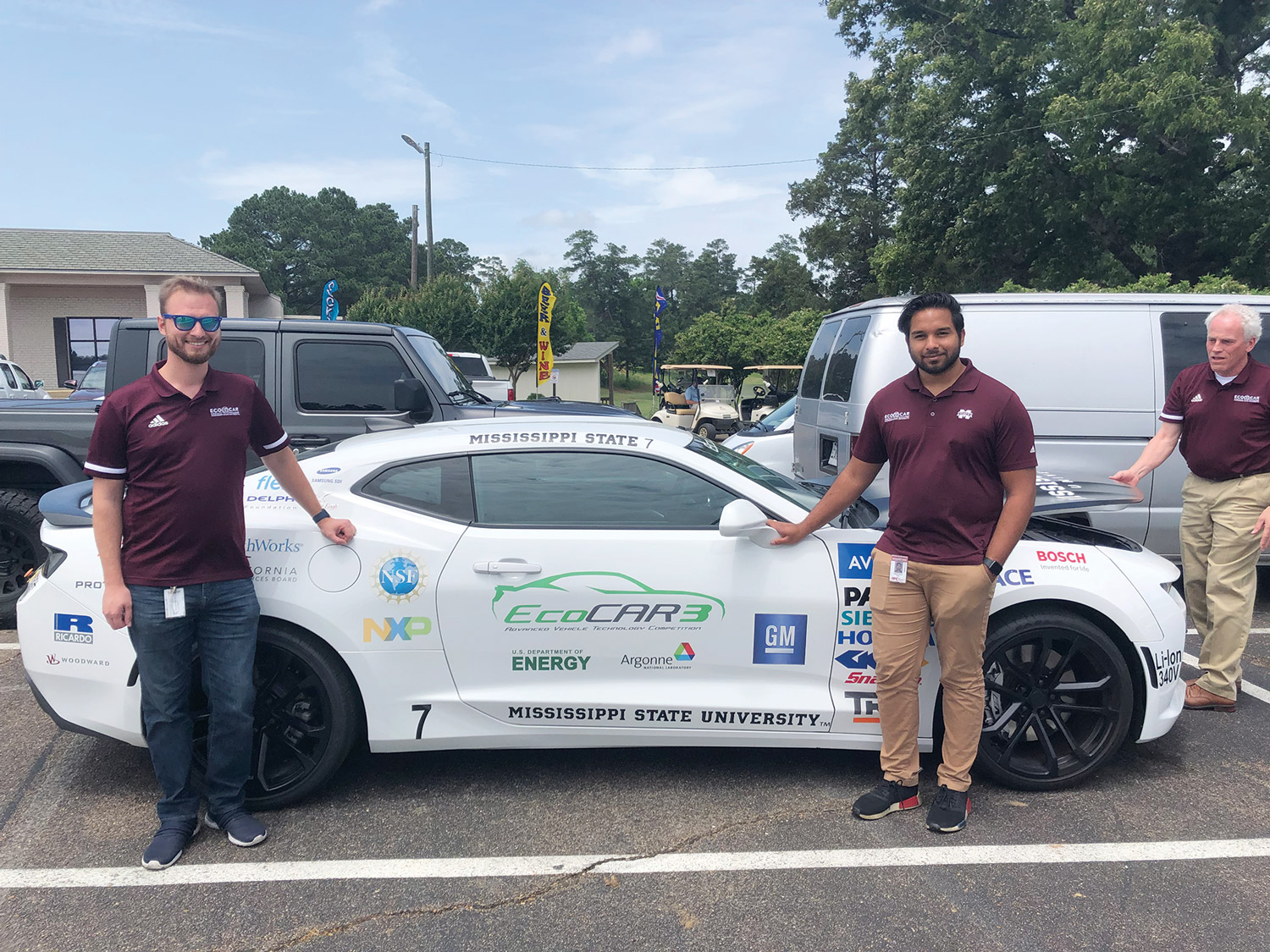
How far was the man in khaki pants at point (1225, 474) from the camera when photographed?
4.32 m

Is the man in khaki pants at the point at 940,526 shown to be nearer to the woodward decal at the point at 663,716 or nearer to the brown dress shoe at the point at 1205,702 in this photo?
the woodward decal at the point at 663,716

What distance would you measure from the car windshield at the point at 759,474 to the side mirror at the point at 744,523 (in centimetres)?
29

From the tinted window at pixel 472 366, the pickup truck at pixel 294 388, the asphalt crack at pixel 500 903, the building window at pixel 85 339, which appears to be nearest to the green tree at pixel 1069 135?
the tinted window at pixel 472 366

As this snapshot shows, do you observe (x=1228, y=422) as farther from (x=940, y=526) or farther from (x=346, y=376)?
(x=346, y=376)

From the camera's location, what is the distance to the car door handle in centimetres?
334

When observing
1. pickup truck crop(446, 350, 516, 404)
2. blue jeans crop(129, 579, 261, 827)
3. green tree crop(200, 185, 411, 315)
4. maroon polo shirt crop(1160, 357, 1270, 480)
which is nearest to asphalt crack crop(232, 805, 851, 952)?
blue jeans crop(129, 579, 261, 827)

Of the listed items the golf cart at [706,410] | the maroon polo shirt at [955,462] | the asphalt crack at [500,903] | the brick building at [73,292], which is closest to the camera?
the asphalt crack at [500,903]

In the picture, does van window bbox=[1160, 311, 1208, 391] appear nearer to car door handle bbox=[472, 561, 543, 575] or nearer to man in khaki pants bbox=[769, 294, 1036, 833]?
man in khaki pants bbox=[769, 294, 1036, 833]

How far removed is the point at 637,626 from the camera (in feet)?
11.1

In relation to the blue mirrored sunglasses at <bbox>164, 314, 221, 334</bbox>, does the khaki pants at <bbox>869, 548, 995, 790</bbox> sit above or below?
below

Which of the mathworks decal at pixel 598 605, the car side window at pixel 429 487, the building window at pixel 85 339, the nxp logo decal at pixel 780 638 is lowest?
the nxp logo decal at pixel 780 638

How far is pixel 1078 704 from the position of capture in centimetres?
353

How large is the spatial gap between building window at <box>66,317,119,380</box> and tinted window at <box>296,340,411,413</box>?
24.3 m

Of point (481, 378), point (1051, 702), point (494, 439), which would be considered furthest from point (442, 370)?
point (481, 378)
